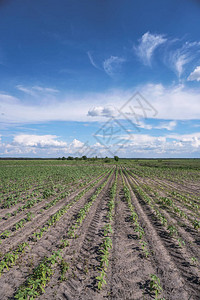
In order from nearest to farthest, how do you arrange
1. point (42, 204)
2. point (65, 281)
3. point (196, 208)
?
1. point (65, 281)
2. point (196, 208)
3. point (42, 204)

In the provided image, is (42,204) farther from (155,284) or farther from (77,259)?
(155,284)

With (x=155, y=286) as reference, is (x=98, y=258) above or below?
below

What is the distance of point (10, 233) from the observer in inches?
298

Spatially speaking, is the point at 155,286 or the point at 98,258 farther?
the point at 98,258

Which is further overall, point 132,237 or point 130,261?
point 132,237

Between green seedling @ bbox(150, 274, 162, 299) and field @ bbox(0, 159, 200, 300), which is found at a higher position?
green seedling @ bbox(150, 274, 162, 299)

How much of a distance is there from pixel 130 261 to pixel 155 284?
4.58ft

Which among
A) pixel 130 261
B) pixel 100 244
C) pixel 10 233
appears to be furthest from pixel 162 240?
pixel 10 233

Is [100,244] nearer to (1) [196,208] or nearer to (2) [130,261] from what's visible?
(2) [130,261]

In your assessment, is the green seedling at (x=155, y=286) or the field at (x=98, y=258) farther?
the field at (x=98, y=258)

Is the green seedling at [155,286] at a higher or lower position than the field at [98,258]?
higher

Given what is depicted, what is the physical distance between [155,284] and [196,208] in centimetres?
929

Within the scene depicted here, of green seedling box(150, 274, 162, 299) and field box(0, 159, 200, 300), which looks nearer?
green seedling box(150, 274, 162, 299)

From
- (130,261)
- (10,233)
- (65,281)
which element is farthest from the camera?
(10,233)
